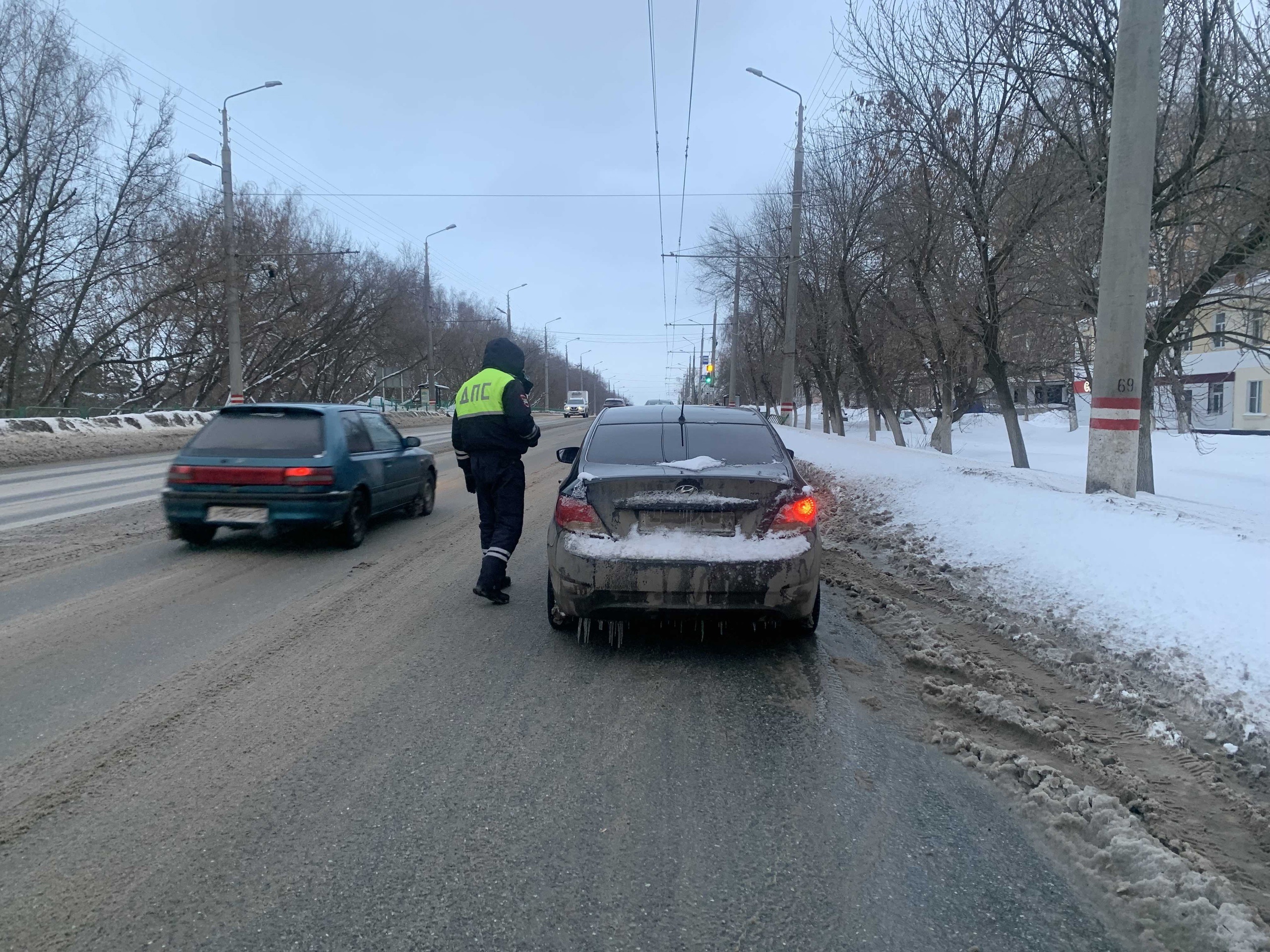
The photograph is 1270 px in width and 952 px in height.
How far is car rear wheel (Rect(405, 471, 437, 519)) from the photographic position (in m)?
10.3

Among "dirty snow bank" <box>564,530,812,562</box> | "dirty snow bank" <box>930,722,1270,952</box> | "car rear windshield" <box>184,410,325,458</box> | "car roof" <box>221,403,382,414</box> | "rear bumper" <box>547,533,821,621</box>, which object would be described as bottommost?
"dirty snow bank" <box>930,722,1270,952</box>

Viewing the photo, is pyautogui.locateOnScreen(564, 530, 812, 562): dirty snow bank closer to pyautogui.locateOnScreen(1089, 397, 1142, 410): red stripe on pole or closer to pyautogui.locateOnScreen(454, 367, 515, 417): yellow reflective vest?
pyautogui.locateOnScreen(454, 367, 515, 417): yellow reflective vest

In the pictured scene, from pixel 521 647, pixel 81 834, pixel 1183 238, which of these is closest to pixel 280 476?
Answer: pixel 521 647

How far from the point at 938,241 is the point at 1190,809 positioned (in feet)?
47.4

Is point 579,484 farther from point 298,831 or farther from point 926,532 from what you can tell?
point 926,532

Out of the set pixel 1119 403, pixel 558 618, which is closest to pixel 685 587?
pixel 558 618

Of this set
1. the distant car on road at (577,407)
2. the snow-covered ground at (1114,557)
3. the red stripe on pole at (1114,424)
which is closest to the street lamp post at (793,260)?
the snow-covered ground at (1114,557)

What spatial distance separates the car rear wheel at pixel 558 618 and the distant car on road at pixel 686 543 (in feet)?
0.28

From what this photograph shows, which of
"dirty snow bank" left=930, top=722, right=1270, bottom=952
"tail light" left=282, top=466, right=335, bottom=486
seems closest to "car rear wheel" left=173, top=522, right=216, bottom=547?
"tail light" left=282, top=466, right=335, bottom=486

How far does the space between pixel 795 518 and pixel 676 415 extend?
1.54 metres

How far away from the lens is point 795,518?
193 inches

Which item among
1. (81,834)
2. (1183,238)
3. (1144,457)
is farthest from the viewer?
(1144,457)

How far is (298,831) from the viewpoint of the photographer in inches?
116

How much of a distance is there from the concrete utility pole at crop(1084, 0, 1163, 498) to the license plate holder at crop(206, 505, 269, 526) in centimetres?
771
